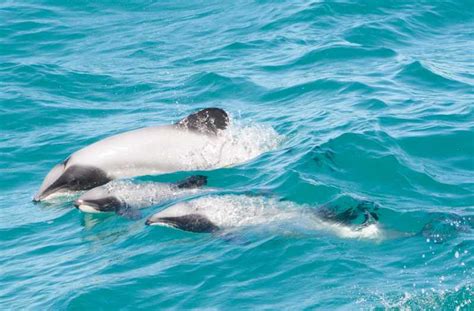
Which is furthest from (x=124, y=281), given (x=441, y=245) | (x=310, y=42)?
(x=310, y=42)

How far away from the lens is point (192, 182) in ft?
49.2

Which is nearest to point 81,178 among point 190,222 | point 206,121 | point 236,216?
point 206,121

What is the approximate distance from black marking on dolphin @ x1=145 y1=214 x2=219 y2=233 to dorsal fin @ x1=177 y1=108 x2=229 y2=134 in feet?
10.8

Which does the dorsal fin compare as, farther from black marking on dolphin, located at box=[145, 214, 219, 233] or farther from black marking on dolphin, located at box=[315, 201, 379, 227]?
black marking on dolphin, located at box=[315, 201, 379, 227]

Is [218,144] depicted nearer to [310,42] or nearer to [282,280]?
[282,280]

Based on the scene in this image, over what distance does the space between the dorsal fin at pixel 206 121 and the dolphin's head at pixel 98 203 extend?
2260mm

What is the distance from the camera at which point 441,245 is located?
11.8 meters

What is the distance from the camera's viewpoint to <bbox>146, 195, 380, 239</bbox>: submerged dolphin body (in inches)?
503

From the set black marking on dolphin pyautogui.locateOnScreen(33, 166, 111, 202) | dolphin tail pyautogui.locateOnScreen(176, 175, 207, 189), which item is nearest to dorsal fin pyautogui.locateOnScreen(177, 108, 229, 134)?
dolphin tail pyautogui.locateOnScreen(176, 175, 207, 189)

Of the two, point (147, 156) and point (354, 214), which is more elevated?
point (147, 156)

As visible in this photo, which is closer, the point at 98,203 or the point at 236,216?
the point at 236,216

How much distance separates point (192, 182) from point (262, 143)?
2.15 meters

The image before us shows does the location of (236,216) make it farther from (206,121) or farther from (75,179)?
(75,179)

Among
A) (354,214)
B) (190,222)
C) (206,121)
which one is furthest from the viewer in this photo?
(206,121)
